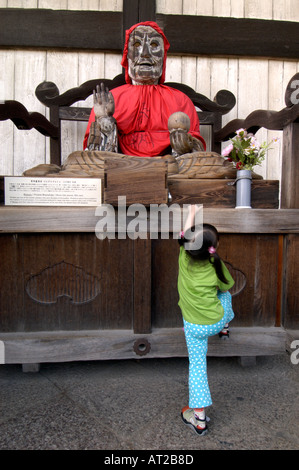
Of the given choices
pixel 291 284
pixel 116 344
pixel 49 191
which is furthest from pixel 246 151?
pixel 116 344

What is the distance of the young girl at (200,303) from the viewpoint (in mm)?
1492

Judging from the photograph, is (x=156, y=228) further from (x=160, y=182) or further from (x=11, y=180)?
(x=11, y=180)

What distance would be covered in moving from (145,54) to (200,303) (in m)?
2.46

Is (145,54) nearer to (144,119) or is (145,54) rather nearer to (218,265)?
(144,119)

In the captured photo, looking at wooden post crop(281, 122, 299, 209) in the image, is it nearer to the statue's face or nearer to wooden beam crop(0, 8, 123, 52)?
the statue's face

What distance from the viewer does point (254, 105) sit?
3873 mm

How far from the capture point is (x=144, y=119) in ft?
9.62

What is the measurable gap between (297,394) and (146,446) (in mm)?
966

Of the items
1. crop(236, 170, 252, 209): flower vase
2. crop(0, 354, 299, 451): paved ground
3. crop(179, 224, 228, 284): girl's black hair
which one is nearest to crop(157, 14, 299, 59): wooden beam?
crop(236, 170, 252, 209): flower vase

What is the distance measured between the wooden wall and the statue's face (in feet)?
2.36

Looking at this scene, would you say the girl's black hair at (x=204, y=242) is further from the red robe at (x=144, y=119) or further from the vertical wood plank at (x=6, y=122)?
the vertical wood plank at (x=6, y=122)

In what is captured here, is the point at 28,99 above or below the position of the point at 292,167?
above

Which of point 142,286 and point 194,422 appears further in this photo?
point 142,286
